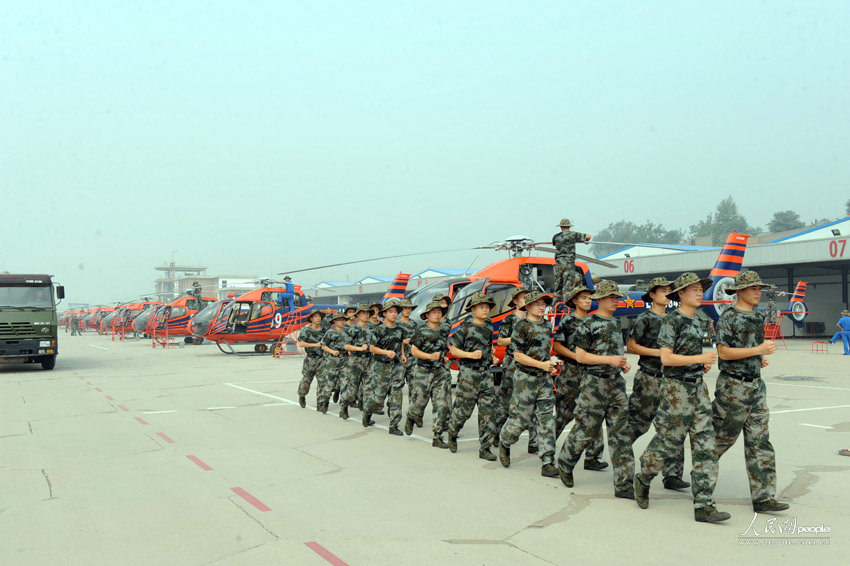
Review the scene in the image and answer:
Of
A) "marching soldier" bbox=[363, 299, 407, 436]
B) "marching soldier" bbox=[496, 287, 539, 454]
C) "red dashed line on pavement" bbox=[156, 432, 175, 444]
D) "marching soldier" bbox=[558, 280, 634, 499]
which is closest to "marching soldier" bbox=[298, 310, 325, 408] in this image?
"marching soldier" bbox=[363, 299, 407, 436]

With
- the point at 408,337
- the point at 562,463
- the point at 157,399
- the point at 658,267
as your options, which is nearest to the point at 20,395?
the point at 157,399

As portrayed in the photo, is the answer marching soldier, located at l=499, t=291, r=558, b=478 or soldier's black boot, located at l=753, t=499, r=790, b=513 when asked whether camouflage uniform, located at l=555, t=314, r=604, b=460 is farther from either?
soldier's black boot, located at l=753, t=499, r=790, b=513

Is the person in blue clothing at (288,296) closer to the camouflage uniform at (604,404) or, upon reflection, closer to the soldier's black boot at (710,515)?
the camouflage uniform at (604,404)

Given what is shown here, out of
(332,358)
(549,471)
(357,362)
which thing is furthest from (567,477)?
(332,358)

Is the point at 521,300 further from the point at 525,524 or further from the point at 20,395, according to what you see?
the point at 20,395

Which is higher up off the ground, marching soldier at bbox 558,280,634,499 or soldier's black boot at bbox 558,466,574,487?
marching soldier at bbox 558,280,634,499

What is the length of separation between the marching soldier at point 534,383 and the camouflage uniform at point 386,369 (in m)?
2.64

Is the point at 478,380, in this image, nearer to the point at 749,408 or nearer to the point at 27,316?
the point at 749,408

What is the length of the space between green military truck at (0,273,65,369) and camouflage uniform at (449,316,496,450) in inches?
590

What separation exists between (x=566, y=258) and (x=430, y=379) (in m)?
3.45

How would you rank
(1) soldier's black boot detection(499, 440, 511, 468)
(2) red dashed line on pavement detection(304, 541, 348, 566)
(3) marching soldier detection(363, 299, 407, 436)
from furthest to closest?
(3) marching soldier detection(363, 299, 407, 436), (1) soldier's black boot detection(499, 440, 511, 468), (2) red dashed line on pavement detection(304, 541, 348, 566)

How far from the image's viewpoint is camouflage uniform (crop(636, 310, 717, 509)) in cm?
483

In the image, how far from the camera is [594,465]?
6488mm

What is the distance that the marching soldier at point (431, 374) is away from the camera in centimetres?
777
